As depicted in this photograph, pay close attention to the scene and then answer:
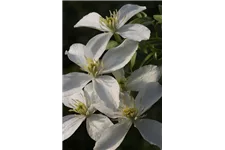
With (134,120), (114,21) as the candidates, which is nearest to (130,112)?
(134,120)

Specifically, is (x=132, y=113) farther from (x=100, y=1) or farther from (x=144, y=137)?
(x=100, y=1)

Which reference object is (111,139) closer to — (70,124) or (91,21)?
(70,124)

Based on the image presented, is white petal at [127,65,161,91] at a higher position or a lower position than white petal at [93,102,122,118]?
higher

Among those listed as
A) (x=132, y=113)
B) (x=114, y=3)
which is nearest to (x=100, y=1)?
(x=114, y=3)

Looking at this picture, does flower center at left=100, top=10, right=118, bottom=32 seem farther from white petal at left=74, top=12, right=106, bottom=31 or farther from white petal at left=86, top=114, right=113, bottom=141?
white petal at left=86, top=114, right=113, bottom=141

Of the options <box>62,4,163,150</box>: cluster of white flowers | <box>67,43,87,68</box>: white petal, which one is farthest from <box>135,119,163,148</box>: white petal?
<box>67,43,87,68</box>: white petal

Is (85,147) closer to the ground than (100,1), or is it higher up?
closer to the ground

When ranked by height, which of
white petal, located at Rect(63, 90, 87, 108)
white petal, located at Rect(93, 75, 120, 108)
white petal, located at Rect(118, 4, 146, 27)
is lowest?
white petal, located at Rect(63, 90, 87, 108)
